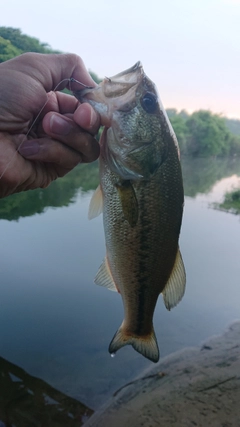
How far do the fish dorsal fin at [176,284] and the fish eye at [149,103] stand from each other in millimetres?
980

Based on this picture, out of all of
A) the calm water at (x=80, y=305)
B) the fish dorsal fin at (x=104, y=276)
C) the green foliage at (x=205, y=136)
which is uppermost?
the fish dorsal fin at (x=104, y=276)

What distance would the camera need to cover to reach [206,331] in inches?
284

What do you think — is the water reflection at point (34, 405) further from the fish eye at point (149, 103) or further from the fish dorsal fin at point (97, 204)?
the fish eye at point (149, 103)

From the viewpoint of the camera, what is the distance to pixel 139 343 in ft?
8.60

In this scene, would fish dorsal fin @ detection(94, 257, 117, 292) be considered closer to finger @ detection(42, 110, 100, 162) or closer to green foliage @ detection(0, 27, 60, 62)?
finger @ detection(42, 110, 100, 162)

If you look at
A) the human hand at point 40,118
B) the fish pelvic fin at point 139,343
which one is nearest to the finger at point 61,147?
the human hand at point 40,118

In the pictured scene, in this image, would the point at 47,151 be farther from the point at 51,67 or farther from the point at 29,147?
the point at 51,67

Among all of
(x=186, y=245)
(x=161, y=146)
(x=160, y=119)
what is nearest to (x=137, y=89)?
(x=160, y=119)

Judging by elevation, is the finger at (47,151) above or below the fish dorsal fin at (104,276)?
above

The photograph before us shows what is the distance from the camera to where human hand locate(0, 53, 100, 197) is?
2.45 metres

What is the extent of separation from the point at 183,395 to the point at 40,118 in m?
4.18

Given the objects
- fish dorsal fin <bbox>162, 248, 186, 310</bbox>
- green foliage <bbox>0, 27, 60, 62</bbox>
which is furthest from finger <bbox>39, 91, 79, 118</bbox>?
green foliage <bbox>0, 27, 60, 62</bbox>

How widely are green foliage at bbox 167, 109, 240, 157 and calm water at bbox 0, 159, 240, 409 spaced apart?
64277 millimetres

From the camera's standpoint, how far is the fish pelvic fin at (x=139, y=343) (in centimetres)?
258
